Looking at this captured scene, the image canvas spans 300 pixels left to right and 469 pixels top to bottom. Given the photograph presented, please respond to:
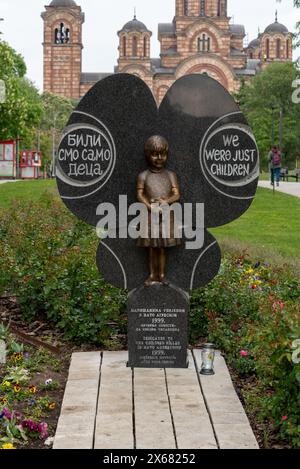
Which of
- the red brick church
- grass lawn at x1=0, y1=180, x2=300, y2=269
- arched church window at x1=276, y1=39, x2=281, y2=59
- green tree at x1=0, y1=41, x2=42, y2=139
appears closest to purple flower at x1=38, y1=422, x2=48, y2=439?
grass lawn at x1=0, y1=180, x2=300, y2=269

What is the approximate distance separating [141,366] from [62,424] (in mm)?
1597

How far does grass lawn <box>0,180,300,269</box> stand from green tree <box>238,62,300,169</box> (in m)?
26.7

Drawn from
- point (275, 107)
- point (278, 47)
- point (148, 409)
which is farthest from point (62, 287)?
point (278, 47)

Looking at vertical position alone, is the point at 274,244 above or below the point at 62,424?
above

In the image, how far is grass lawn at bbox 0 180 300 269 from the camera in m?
11.8

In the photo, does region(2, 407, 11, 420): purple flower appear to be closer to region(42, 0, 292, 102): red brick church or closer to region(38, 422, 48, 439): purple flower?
region(38, 422, 48, 439): purple flower

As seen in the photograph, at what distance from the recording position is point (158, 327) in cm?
717

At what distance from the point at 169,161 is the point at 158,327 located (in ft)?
4.60

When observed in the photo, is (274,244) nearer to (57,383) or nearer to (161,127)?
(161,127)

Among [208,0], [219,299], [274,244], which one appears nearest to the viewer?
[219,299]

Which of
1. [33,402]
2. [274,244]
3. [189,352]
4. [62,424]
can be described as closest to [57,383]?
[33,402]

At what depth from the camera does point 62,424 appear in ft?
18.4

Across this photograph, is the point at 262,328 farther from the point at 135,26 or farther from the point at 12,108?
the point at 135,26

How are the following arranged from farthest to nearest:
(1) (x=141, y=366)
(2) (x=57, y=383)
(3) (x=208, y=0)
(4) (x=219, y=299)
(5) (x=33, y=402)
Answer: (3) (x=208, y=0) < (4) (x=219, y=299) < (1) (x=141, y=366) < (2) (x=57, y=383) < (5) (x=33, y=402)
